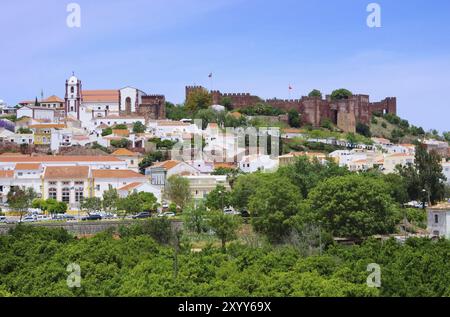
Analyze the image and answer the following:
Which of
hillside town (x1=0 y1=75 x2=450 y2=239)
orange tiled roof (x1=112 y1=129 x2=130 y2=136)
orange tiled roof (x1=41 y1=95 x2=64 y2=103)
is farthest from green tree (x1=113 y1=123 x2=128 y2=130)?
orange tiled roof (x1=41 y1=95 x2=64 y2=103)

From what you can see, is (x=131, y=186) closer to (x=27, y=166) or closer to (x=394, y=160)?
(x=27, y=166)

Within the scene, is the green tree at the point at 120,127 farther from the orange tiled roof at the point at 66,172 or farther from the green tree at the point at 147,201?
the green tree at the point at 147,201

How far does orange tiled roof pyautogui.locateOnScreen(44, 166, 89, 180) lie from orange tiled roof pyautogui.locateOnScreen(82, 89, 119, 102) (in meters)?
30.6

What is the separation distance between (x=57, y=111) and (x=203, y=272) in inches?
2257

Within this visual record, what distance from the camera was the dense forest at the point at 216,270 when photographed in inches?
789

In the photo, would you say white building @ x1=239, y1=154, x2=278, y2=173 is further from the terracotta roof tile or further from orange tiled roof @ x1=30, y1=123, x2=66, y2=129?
the terracotta roof tile

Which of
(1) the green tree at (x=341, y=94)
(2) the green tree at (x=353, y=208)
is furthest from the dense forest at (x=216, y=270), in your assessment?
(1) the green tree at (x=341, y=94)

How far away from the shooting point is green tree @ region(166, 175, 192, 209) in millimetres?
45594

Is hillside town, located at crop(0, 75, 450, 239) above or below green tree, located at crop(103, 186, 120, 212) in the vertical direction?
above

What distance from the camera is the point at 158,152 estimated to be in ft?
197

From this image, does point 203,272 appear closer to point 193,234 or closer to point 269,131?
point 193,234

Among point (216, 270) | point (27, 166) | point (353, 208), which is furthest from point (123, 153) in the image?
point (216, 270)

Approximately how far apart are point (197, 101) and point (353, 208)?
160 feet
